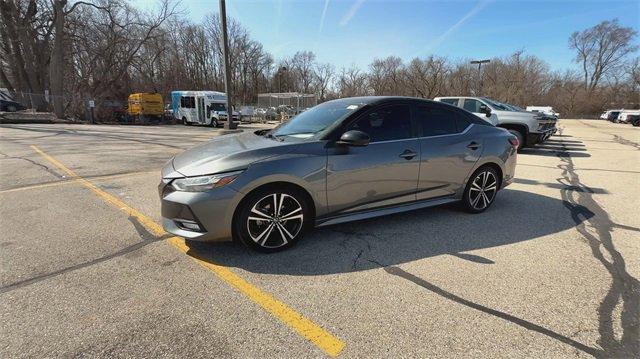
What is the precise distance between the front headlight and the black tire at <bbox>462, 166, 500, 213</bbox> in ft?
10.7

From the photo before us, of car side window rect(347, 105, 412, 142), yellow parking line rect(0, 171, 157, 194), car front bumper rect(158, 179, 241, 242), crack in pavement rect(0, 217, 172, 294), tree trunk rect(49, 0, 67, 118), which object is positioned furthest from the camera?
tree trunk rect(49, 0, 67, 118)

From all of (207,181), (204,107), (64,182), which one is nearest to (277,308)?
(207,181)

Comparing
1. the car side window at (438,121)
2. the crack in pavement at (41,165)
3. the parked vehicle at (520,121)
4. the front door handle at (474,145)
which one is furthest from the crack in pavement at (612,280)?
the crack in pavement at (41,165)

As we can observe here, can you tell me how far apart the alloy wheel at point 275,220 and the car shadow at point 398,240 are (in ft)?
0.54

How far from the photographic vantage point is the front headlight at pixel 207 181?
3385 millimetres

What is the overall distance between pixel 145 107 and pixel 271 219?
3018 cm

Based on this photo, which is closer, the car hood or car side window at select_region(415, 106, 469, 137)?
the car hood

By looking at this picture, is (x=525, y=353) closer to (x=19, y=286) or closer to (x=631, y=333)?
(x=631, y=333)

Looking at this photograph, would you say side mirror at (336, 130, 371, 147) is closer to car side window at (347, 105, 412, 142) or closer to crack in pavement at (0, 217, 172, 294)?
car side window at (347, 105, 412, 142)

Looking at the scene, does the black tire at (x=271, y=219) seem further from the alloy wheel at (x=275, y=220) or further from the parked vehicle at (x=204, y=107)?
the parked vehicle at (x=204, y=107)

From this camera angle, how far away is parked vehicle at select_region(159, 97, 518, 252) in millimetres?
3438

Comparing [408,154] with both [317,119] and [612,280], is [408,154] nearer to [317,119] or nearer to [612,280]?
[317,119]

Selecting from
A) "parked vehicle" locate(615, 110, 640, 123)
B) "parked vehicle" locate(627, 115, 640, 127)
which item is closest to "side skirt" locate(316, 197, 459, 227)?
"parked vehicle" locate(627, 115, 640, 127)

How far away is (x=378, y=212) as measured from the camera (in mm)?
4223
